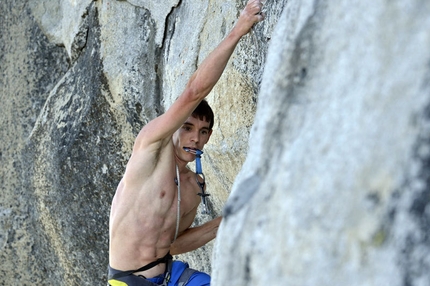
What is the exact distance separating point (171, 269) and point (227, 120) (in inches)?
31.0

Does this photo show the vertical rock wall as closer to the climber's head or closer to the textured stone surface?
the climber's head

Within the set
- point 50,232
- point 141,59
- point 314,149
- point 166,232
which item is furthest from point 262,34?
point 50,232

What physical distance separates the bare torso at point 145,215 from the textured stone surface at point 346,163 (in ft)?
3.64

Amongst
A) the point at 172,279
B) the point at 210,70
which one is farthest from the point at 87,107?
the point at 210,70

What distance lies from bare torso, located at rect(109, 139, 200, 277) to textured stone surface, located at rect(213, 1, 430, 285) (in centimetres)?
111

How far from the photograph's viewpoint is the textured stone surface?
0.98m

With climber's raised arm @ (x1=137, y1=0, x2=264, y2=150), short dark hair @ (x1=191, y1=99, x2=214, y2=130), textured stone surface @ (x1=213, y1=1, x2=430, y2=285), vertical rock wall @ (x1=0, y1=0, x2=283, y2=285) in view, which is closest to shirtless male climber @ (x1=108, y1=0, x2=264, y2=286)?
short dark hair @ (x1=191, y1=99, x2=214, y2=130)

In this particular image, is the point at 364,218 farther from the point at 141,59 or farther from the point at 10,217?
the point at 10,217

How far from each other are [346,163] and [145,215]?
1.39 metres

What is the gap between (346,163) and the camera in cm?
102

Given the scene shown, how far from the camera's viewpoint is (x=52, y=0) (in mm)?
4629

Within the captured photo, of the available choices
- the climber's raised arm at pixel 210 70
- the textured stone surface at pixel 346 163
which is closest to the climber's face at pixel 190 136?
the climber's raised arm at pixel 210 70

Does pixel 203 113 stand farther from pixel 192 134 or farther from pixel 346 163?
pixel 346 163

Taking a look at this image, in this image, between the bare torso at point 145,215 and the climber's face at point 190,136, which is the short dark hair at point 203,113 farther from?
the bare torso at point 145,215
